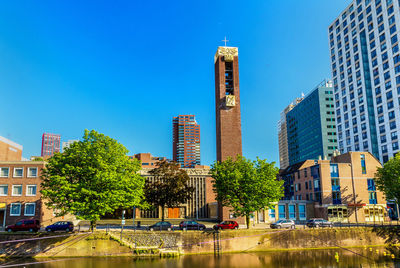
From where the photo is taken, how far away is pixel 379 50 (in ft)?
362

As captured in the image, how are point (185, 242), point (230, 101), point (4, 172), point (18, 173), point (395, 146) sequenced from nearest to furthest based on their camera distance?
point (185, 242), point (4, 172), point (18, 173), point (230, 101), point (395, 146)

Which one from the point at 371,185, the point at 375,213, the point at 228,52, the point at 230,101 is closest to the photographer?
the point at 230,101

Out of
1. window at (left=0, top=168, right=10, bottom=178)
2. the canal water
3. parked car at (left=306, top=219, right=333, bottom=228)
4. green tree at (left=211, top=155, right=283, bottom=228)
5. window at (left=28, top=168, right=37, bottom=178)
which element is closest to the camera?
the canal water

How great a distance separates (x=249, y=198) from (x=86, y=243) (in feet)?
75.1

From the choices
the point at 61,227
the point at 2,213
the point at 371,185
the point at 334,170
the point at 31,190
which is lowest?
the point at 61,227

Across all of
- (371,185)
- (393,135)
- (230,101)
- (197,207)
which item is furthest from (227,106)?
(393,135)

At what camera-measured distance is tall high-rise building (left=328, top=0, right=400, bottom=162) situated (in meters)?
104

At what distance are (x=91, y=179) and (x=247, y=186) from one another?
21.8m

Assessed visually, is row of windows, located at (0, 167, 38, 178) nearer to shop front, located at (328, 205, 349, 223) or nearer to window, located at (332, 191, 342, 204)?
shop front, located at (328, 205, 349, 223)

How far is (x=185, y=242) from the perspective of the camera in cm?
4466

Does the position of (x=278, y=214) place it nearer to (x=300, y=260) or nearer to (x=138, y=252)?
(x=300, y=260)

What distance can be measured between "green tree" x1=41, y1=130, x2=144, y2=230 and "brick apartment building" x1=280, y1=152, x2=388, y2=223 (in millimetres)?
40600

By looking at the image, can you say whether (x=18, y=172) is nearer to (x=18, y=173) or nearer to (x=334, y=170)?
(x=18, y=173)

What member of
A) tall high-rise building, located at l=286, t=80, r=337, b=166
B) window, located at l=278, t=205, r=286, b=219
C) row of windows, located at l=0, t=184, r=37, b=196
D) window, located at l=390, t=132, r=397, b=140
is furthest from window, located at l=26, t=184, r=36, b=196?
tall high-rise building, located at l=286, t=80, r=337, b=166
